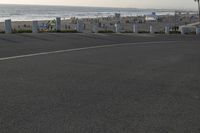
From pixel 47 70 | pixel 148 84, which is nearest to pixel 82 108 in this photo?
pixel 148 84

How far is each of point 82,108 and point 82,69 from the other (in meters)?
4.31

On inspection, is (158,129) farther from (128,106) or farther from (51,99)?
(51,99)

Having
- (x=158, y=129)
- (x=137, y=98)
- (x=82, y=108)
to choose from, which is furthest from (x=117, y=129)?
(x=137, y=98)

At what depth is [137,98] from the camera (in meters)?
7.16

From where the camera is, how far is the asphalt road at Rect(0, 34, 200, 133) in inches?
214

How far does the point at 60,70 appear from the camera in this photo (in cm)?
1027

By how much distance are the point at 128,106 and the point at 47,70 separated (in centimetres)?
416

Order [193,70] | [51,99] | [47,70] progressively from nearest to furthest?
[51,99] < [47,70] < [193,70]

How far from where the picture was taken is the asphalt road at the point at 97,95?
5.44m

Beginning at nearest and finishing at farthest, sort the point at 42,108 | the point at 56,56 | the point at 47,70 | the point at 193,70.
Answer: the point at 42,108
the point at 47,70
the point at 193,70
the point at 56,56

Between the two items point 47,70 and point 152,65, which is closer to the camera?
point 47,70

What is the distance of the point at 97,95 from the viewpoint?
24.0 feet

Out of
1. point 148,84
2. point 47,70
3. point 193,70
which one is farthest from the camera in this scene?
point 193,70

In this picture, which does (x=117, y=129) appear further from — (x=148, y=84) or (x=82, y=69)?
(x=82, y=69)
